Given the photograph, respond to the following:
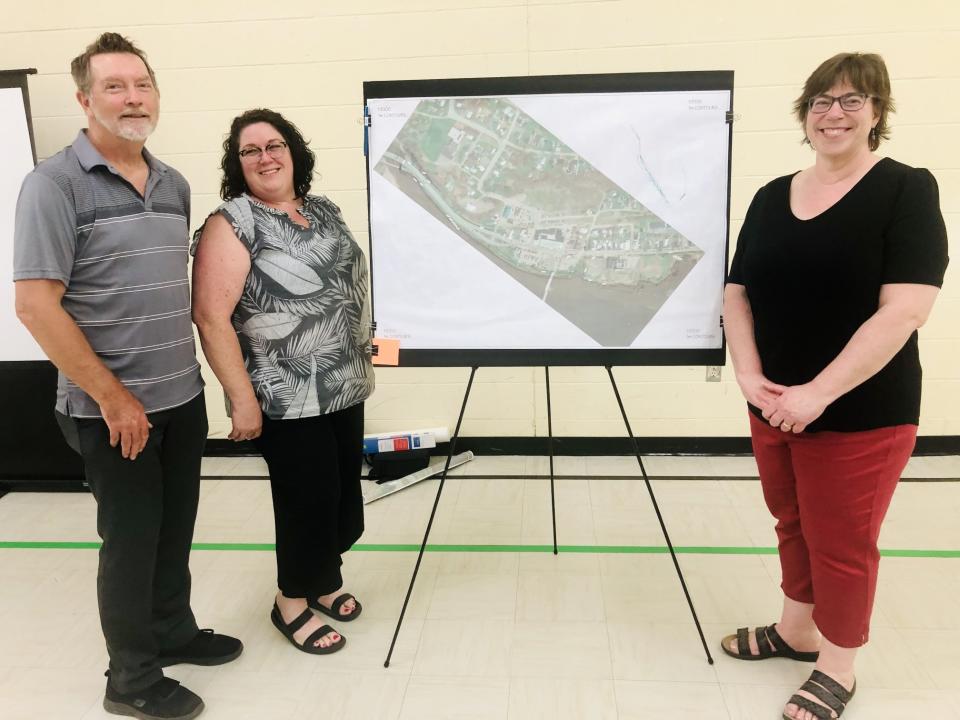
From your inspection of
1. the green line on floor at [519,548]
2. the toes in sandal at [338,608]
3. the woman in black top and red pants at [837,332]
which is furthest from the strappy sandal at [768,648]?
the toes in sandal at [338,608]

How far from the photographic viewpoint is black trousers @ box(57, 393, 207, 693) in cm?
162

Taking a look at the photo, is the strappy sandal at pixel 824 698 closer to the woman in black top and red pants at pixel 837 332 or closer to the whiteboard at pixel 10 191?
the woman in black top and red pants at pixel 837 332

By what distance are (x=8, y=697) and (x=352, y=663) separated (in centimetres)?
89

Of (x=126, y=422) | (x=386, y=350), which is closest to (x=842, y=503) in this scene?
(x=386, y=350)

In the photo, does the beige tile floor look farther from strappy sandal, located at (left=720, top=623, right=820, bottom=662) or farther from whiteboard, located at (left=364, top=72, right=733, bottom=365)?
whiteboard, located at (left=364, top=72, right=733, bottom=365)

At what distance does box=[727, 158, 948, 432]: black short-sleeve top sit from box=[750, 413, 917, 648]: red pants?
0.05m

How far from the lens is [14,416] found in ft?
9.94

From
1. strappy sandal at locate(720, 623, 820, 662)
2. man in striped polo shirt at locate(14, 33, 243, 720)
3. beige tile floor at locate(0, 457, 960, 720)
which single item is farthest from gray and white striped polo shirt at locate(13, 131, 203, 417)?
strappy sandal at locate(720, 623, 820, 662)

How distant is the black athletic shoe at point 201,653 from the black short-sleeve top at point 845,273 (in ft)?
5.36

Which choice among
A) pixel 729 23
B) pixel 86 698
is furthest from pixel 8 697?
pixel 729 23

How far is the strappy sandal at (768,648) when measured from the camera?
1.88 metres

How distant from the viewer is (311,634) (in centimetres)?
199

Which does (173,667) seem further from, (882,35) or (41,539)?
(882,35)

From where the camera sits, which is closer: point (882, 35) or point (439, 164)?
point (439, 164)
